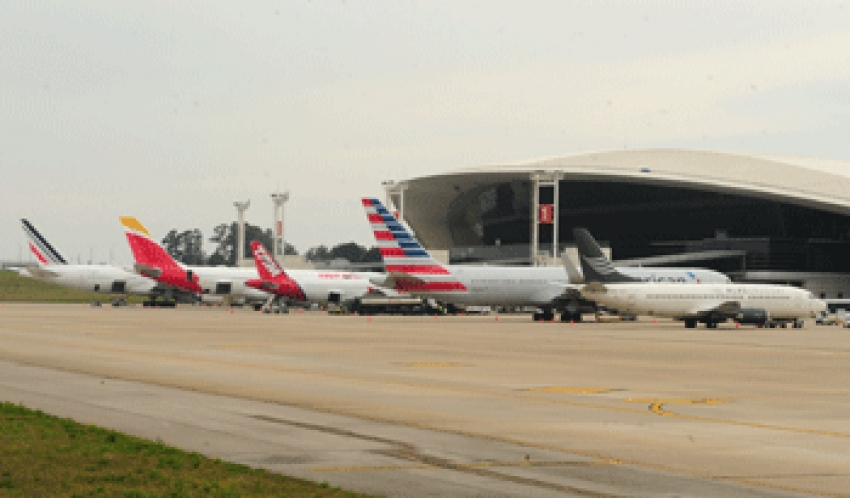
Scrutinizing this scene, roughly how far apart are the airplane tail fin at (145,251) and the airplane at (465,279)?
29124 mm

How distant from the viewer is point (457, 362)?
38062mm

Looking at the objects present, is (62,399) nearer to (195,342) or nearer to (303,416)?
(303,416)

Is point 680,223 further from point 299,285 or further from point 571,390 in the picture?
point 571,390

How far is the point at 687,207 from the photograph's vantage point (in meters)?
159

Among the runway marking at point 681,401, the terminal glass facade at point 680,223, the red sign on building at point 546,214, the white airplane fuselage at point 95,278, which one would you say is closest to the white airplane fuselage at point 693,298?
the runway marking at point 681,401

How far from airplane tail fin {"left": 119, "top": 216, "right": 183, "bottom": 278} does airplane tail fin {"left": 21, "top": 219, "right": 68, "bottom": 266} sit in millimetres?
16029

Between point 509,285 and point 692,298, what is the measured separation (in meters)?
19.9

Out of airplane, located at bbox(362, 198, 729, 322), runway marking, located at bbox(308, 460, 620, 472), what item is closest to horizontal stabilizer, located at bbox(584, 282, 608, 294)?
airplane, located at bbox(362, 198, 729, 322)

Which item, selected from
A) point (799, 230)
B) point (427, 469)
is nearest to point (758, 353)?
point (427, 469)

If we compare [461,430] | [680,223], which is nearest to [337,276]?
[680,223]

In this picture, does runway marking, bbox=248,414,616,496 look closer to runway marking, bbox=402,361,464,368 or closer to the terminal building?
runway marking, bbox=402,361,464,368

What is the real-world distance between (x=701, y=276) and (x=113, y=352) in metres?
65.1

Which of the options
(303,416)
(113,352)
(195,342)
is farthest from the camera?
(195,342)

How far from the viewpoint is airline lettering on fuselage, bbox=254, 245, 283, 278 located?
102312 millimetres
